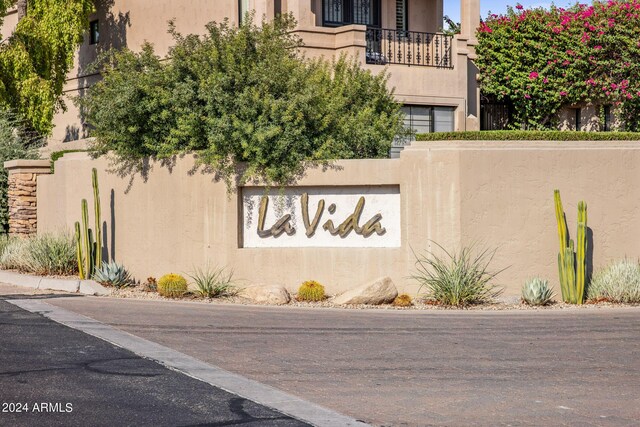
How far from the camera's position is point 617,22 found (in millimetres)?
28328

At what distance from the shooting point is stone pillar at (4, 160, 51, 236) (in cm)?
2661

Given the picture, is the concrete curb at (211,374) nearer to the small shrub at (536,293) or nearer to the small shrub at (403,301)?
the small shrub at (403,301)

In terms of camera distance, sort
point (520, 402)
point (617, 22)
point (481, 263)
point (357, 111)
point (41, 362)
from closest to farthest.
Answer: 1. point (520, 402)
2. point (41, 362)
3. point (481, 263)
4. point (357, 111)
5. point (617, 22)

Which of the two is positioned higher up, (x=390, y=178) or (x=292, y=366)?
(x=390, y=178)

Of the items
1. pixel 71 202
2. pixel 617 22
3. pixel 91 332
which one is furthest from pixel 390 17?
pixel 91 332

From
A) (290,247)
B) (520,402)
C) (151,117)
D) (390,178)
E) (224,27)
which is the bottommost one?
(520,402)

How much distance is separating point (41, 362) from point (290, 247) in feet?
27.6

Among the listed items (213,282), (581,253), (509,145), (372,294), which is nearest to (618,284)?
(581,253)

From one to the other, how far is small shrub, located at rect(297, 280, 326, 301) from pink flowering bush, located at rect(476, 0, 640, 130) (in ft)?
39.0

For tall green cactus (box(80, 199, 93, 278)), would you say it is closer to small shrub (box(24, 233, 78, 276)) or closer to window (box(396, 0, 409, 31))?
small shrub (box(24, 233, 78, 276))

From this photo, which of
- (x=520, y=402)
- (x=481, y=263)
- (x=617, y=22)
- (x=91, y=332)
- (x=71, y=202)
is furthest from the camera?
(x=617, y=22)

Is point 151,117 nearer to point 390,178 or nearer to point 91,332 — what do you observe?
point 390,178

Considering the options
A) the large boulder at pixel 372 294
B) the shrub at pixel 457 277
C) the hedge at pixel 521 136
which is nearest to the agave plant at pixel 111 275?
the large boulder at pixel 372 294

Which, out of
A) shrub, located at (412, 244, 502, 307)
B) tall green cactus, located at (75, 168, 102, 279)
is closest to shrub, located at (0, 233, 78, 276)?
tall green cactus, located at (75, 168, 102, 279)
